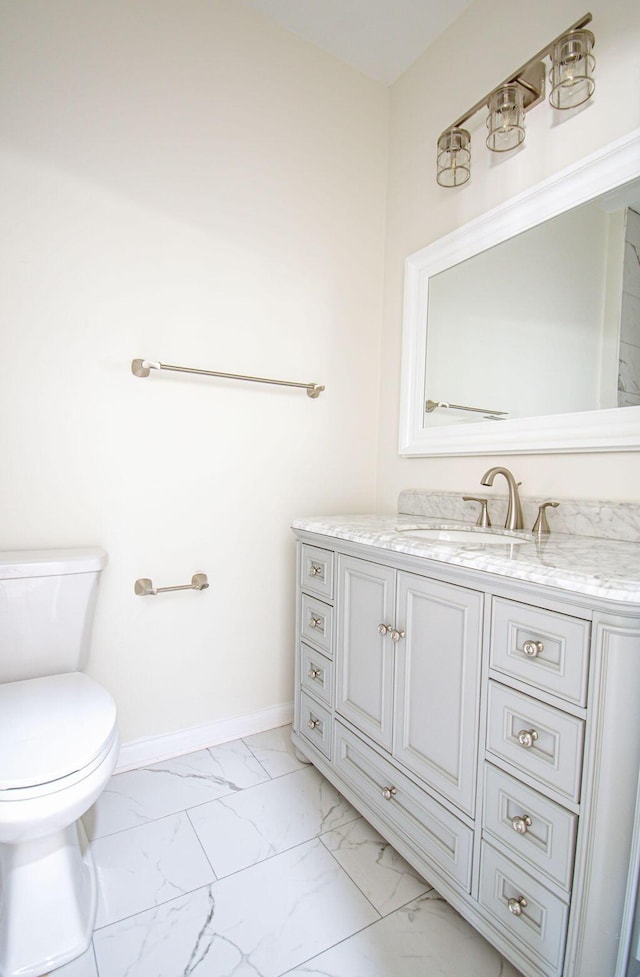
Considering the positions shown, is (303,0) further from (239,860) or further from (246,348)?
(239,860)

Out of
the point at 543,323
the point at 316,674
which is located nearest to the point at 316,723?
the point at 316,674

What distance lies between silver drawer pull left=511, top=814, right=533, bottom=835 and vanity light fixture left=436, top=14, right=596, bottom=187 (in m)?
1.66

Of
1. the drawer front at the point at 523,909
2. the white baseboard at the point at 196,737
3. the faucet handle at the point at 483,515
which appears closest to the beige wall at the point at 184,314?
the white baseboard at the point at 196,737

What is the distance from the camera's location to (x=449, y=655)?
3.39 ft

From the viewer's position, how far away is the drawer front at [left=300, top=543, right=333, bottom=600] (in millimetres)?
1467

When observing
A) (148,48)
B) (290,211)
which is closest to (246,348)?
(290,211)

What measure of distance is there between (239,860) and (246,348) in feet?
5.18

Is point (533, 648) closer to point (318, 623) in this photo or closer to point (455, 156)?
point (318, 623)

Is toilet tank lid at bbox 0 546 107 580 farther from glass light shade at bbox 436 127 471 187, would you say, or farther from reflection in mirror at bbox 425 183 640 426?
glass light shade at bbox 436 127 471 187

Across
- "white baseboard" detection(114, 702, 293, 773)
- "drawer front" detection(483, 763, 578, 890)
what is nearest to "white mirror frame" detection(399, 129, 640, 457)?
"drawer front" detection(483, 763, 578, 890)

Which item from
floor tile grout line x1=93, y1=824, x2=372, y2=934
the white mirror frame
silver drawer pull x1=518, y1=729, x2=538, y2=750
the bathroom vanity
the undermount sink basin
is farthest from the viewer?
the undermount sink basin

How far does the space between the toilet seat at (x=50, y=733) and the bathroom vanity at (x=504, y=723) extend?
0.67 meters

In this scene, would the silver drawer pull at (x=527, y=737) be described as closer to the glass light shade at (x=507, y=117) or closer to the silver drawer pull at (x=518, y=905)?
the silver drawer pull at (x=518, y=905)

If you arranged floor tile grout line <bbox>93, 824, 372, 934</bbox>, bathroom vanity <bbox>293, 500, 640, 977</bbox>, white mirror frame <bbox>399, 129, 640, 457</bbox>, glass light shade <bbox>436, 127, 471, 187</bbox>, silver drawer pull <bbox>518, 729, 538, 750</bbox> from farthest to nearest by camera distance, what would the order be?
glass light shade <bbox>436, 127, 471, 187</bbox> < white mirror frame <bbox>399, 129, 640, 457</bbox> < floor tile grout line <bbox>93, 824, 372, 934</bbox> < silver drawer pull <bbox>518, 729, 538, 750</bbox> < bathroom vanity <bbox>293, 500, 640, 977</bbox>
